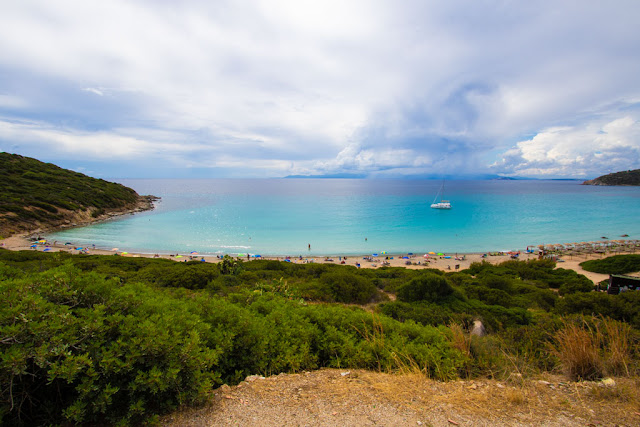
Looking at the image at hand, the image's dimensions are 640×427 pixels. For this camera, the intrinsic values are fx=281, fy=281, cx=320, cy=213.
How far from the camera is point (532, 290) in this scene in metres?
14.6

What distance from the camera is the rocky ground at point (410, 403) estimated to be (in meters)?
3.07

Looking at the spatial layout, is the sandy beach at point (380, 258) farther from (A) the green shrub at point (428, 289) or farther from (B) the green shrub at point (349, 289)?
(A) the green shrub at point (428, 289)

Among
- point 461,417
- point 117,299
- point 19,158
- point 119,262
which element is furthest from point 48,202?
point 461,417

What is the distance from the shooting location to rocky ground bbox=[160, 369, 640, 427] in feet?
10.1

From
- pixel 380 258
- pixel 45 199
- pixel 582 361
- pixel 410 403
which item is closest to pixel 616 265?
pixel 380 258

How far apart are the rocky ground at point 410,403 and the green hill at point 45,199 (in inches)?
2027

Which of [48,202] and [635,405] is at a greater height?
[48,202]

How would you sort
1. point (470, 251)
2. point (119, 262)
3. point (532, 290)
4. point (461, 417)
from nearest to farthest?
point (461, 417), point (532, 290), point (119, 262), point (470, 251)

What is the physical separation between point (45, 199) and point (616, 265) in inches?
3000

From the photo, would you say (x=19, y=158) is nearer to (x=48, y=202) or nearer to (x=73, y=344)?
(x=48, y=202)

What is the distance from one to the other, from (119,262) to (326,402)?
19899 mm

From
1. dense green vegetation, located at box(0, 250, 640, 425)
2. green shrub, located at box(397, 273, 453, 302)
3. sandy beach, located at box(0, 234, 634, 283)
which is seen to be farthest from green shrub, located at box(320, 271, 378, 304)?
sandy beach, located at box(0, 234, 634, 283)

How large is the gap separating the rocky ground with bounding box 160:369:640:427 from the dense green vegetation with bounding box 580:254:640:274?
29343 millimetres

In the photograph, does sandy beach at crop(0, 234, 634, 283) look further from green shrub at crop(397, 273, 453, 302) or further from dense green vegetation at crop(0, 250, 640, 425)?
dense green vegetation at crop(0, 250, 640, 425)
